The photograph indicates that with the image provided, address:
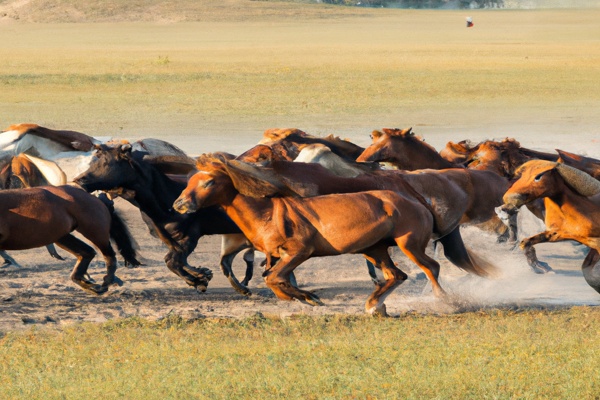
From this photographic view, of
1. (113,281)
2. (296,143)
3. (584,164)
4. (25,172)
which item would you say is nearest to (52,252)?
(25,172)

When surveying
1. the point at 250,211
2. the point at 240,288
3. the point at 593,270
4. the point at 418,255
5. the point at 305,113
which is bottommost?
the point at 305,113

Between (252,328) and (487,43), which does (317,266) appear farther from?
(487,43)

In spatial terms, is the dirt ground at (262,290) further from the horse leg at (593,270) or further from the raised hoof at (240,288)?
the horse leg at (593,270)

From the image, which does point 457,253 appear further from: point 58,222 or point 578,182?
point 58,222

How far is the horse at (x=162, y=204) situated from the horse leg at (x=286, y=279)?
1.72m

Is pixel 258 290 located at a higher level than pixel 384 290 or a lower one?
lower

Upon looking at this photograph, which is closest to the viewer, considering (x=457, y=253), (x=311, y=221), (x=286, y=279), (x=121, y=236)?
(x=286, y=279)

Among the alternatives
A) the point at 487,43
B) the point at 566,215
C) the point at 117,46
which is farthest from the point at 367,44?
the point at 566,215

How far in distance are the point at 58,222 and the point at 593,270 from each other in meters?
4.49

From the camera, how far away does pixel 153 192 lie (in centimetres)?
1091

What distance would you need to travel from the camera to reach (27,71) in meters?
43.1

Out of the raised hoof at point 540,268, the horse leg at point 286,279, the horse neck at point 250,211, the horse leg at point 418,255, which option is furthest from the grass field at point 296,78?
the horse leg at point 286,279

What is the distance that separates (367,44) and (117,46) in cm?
1324

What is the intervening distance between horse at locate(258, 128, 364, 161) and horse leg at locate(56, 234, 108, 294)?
2.96 meters
